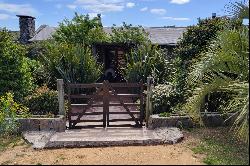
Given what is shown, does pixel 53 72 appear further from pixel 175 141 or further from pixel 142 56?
pixel 175 141

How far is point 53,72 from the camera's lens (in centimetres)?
1495

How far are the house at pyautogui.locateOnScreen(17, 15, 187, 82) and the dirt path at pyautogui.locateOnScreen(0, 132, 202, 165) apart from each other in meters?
6.24

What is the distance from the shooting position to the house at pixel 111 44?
66.1ft

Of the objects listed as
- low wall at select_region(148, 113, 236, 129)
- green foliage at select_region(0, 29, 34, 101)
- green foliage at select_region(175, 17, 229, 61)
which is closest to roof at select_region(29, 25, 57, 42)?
green foliage at select_region(0, 29, 34, 101)

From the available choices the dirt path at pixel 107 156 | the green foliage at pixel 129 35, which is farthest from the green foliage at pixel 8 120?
the green foliage at pixel 129 35

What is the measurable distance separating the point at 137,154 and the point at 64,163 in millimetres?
1523

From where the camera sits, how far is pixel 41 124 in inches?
385

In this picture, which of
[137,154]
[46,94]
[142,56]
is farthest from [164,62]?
[137,154]

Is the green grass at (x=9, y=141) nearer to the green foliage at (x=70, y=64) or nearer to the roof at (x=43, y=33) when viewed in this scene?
the green foliage at (x=70, y=64)

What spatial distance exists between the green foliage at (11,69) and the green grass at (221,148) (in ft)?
20.5

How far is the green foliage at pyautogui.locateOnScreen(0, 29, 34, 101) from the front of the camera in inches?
470

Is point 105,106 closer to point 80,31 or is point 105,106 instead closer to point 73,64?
point 73,64

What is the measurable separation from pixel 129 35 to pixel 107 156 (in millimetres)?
13019

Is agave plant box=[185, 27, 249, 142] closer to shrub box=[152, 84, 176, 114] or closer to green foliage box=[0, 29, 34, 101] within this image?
shrub box=[152, 84, 176, 114]
